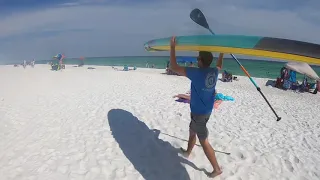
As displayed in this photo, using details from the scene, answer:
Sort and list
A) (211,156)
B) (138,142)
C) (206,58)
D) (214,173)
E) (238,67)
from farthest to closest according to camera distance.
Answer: (238,67), (138,142), (214,173), (211,156), (206,58)

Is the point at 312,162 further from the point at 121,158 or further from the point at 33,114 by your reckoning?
the point at 33,114

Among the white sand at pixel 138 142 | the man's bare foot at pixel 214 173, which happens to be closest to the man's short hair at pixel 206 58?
the man's bare foot at pixel 214 173

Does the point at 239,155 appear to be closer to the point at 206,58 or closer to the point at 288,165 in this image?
the point at 288,165

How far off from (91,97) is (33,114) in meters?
2.54

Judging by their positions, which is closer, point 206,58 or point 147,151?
point 206,58

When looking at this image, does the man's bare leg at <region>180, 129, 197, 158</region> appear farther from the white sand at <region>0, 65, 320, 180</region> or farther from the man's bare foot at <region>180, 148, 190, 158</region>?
the white sand at <region>0, 65, 320, 180</region>

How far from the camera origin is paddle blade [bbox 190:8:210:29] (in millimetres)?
4348

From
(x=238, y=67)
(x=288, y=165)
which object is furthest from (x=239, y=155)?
(x=238, y=67)

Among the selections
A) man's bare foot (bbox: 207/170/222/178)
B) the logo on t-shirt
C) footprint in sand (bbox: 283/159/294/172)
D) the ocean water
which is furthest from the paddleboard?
the ocean water

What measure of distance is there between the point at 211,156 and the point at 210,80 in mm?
1156

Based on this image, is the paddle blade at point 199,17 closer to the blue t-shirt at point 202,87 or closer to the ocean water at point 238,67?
the blue t-shirt at point 202,87

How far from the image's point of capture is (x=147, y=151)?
431 cm

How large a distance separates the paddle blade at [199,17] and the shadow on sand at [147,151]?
248 cm

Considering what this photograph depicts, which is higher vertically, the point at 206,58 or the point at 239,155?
the point at 206,58
